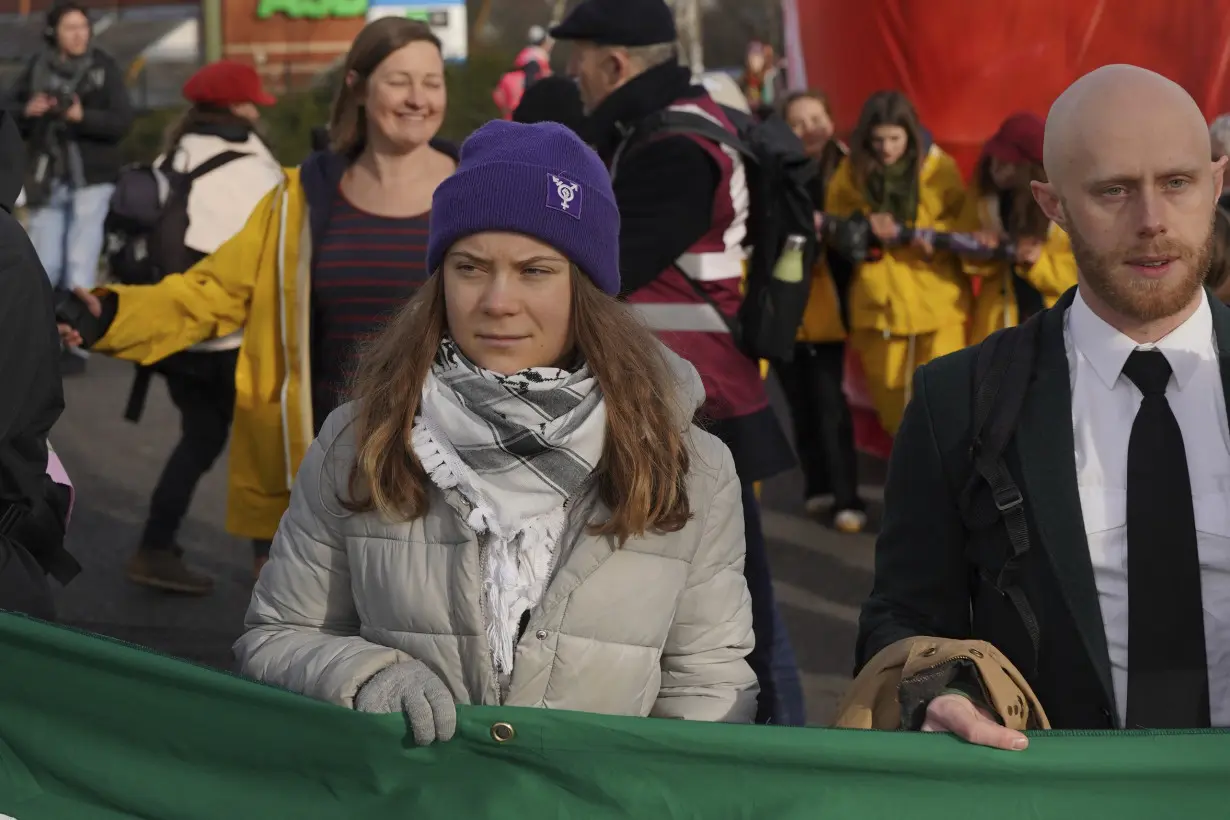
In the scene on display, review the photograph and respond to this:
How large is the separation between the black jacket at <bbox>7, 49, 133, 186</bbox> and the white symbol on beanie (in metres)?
8.88

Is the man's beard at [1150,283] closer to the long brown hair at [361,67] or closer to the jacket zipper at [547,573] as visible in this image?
the jacket zipper at [547,573]

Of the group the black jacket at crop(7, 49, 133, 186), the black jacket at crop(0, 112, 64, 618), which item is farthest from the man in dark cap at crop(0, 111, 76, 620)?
the black jacket at crop(7, 49, 133, 186)

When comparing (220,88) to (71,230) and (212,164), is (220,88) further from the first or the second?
(71,230)

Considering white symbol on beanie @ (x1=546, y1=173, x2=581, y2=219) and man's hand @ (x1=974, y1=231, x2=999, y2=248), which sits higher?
man's hand @ (x1=974, y1=231, x2=999, y2=248)

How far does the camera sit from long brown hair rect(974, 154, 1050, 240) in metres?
7.24

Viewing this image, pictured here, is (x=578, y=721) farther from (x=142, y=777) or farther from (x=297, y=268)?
(x=297, y=268)

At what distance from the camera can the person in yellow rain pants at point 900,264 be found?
7.55 metres

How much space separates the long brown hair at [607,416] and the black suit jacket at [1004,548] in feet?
1.19

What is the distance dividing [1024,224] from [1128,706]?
4.99 m

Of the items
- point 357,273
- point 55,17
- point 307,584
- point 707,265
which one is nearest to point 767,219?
point 707,265

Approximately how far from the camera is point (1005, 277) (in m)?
7.54

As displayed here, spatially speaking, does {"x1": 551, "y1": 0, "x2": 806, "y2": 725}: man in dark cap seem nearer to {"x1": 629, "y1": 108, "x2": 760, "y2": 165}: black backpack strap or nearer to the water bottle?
{"x1": 629, "y1": 108, "x2": 760, "y2": 165}: black backpack strap

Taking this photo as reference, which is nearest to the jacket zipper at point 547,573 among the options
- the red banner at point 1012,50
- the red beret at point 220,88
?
the red beret at point 220,88

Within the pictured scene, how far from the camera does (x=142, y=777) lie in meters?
2.77
